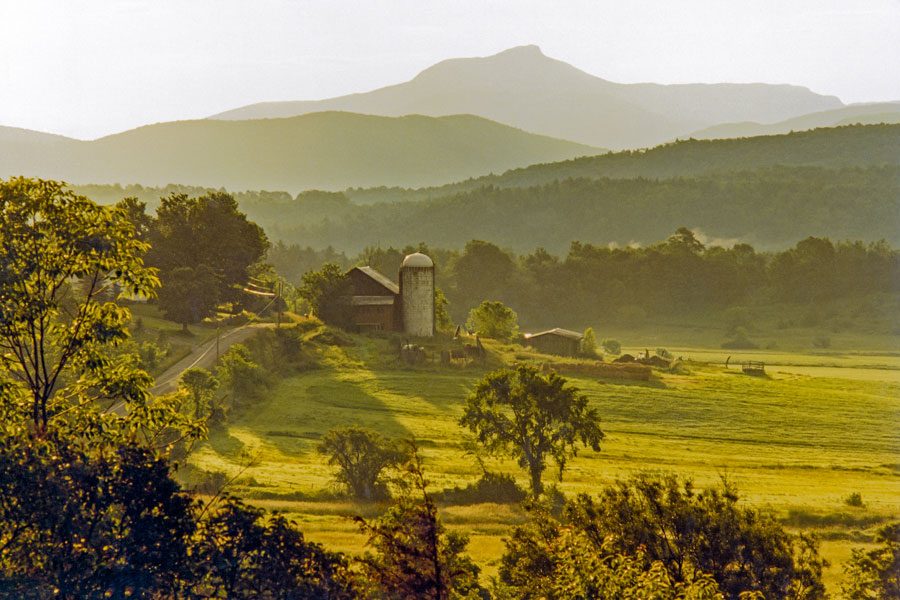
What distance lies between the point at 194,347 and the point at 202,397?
1909cm

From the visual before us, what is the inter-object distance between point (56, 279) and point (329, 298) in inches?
2789

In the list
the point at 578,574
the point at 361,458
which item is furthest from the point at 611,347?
the point at 578,574

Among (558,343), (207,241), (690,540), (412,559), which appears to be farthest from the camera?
(558,343)

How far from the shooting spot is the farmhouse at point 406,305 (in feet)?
289

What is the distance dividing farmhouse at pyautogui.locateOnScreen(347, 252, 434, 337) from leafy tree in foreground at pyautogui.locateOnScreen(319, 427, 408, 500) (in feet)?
135

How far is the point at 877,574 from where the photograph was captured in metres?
25.3

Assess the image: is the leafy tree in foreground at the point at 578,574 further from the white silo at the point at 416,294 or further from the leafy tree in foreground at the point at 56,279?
the white silo at the point at 416,294

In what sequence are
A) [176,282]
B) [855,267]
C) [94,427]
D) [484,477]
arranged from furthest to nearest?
1. [855,267]
2. [176,282]
3. [484,477]
4. [94,427]

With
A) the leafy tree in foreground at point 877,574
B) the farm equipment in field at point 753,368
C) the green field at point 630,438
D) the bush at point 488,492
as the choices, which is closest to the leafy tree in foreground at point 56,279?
the green field at point 630,438

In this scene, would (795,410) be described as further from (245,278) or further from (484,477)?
(245,278)

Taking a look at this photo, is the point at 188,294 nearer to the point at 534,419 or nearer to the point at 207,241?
the point at 207,241

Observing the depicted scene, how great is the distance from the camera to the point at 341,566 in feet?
53.8

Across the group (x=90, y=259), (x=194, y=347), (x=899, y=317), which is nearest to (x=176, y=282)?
(x=194, y=347)

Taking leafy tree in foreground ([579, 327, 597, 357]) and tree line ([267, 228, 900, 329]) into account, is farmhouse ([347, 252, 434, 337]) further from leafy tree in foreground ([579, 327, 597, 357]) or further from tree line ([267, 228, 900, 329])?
tree line ([267, 228, 900, 329])
